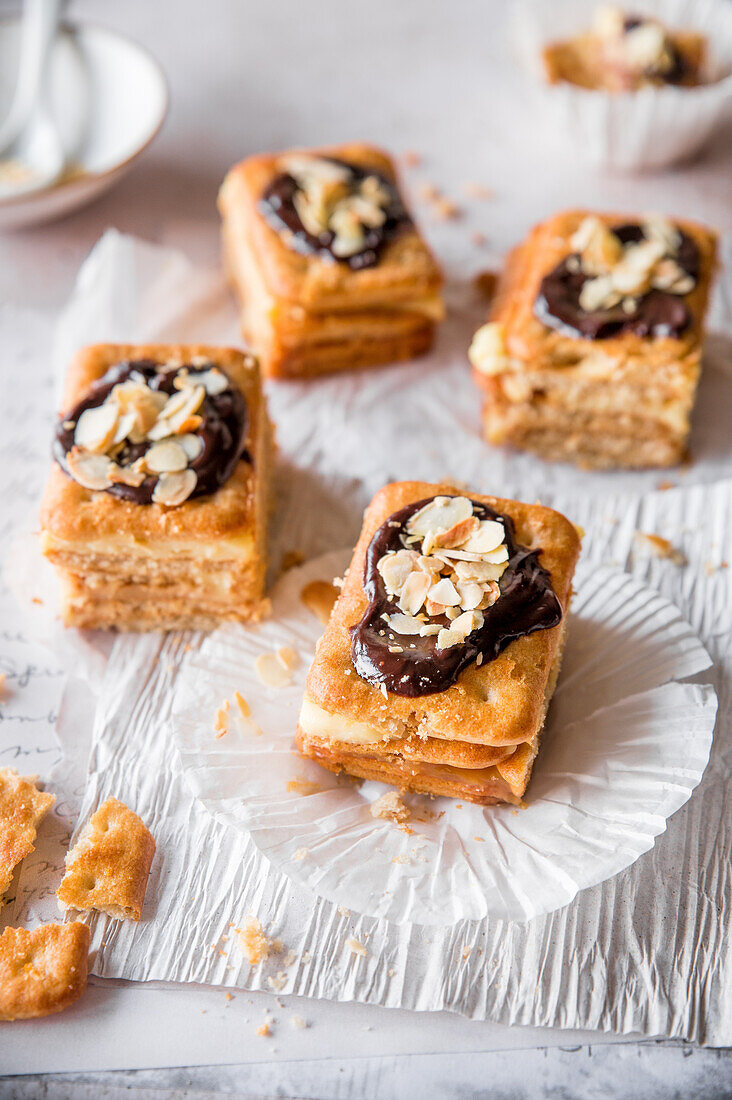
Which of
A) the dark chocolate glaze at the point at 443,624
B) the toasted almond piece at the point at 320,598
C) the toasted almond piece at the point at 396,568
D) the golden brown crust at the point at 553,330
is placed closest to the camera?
the dark chocolate glaze at the point at 443,624

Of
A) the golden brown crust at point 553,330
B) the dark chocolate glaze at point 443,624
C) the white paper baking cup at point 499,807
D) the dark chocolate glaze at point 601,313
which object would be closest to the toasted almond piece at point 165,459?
the white paper baking cup at point 499,807

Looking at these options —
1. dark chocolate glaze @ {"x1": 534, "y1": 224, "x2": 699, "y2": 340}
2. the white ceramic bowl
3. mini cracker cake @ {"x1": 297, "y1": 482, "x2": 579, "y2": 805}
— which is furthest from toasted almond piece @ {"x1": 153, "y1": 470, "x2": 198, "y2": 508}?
the white ceramic bowl

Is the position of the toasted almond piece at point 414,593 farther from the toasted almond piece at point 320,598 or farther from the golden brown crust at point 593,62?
the golden brown crust at point 593,62

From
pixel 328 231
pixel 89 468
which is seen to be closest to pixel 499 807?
pixel 89 468

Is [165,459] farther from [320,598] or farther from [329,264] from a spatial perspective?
[329,264]

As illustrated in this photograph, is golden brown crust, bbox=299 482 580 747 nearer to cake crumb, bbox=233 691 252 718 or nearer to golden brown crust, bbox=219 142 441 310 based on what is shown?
cake crumb, bbox=233 691 252 718

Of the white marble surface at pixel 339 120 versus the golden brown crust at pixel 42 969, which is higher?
the white marble surface at pixel 339 120
